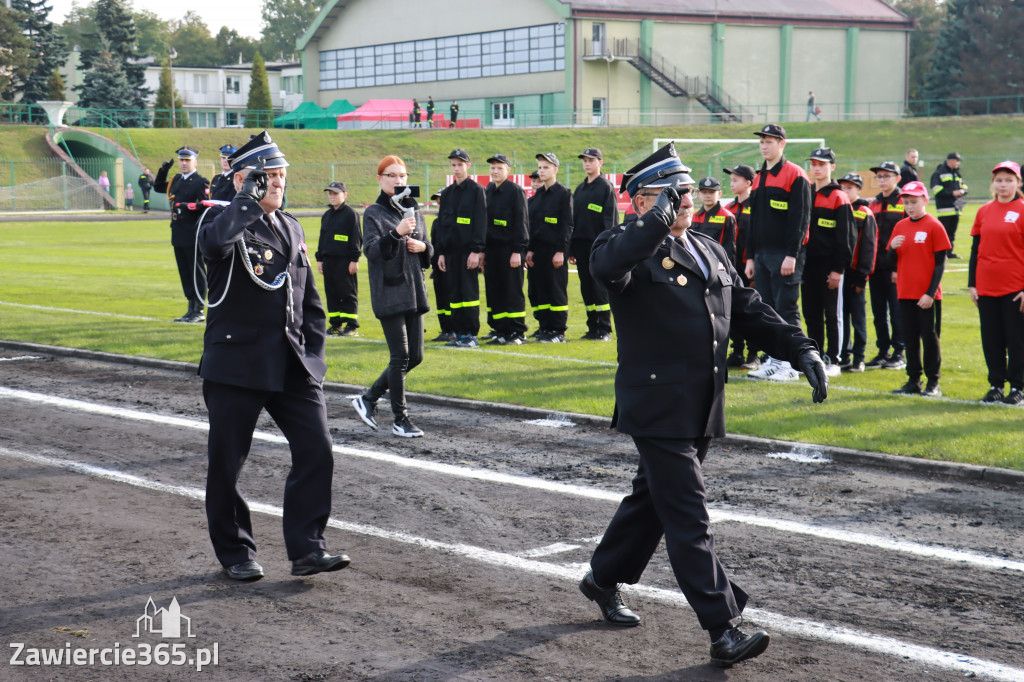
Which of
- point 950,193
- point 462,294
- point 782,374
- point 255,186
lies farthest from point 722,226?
point 950,193

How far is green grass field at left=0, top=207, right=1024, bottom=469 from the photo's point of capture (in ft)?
30.4

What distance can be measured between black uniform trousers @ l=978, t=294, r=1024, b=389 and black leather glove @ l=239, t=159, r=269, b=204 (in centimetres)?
761

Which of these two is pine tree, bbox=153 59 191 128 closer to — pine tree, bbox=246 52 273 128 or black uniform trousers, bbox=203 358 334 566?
pine tree, bbox=246 52 273 128

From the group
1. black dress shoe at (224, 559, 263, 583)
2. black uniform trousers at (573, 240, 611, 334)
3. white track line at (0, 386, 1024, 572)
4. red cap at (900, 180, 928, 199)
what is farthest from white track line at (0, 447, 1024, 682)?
black uniform trousers at (573, 240, 611, 334)

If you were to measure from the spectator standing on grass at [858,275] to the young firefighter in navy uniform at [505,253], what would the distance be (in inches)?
164

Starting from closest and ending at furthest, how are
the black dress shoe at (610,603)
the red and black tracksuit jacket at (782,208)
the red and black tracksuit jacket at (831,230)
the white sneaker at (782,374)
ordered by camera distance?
the black dress shoe at (610,603)
the red and black tracksuit jacket at (782,208)
the white sneaker at (782,374)
the red and black tracksuit jacket at (831,230)

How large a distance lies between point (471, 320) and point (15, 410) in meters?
6.08

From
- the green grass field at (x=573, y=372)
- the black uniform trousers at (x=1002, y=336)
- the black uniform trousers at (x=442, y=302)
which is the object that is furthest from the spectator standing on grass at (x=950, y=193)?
the black uniform trousers at (x=1002, y=336)

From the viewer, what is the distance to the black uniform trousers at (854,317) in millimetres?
12781

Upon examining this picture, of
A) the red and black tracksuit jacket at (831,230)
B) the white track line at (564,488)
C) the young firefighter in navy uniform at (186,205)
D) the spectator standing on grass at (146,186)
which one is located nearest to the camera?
the white track line at (564,488)

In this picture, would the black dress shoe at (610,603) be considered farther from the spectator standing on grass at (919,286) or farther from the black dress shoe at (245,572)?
the spectator standing on grass at (919,286)

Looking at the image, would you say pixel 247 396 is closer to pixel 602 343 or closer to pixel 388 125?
pixel 602 343

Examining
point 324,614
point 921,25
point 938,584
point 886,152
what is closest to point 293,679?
point 324,614

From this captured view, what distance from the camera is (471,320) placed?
48.6ft
